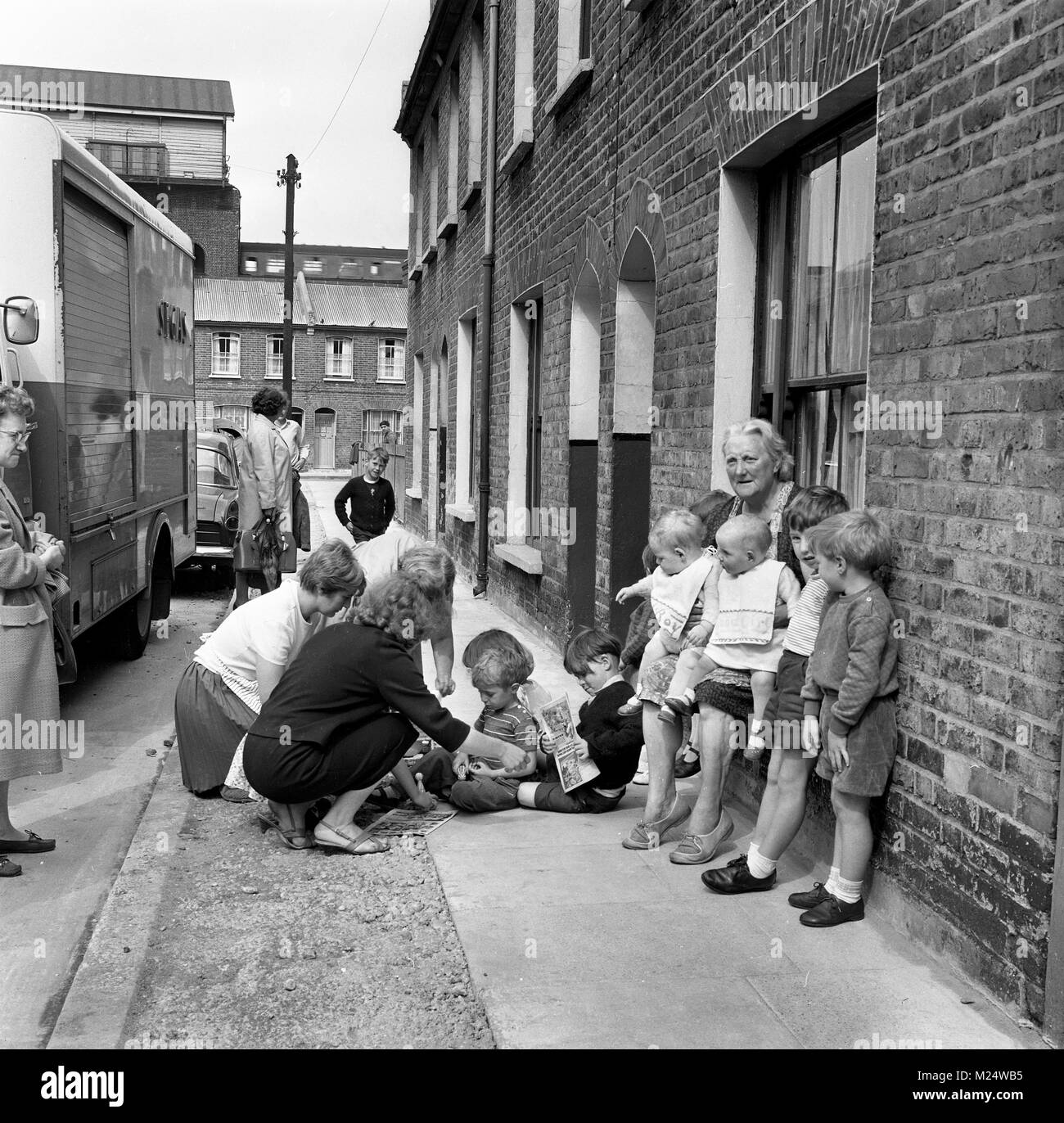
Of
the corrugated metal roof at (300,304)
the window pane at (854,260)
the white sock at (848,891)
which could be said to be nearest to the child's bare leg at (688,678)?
the white sock at (848,891)

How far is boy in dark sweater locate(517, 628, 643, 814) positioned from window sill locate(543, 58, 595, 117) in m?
4.92

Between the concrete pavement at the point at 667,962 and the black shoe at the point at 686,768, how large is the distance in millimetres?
765

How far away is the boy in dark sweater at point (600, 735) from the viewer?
18.3 feet

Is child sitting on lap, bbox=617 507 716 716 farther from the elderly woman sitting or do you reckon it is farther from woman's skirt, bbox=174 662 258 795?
woman's skirt, bbox=174 662 258 795

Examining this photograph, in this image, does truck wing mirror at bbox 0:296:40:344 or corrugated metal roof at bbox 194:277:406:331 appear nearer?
truck wing mirror at bbox 0:296:40:344

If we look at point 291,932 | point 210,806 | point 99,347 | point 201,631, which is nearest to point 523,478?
point 201,631

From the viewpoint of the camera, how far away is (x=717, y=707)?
4.89 metres

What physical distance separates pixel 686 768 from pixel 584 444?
3781 mm

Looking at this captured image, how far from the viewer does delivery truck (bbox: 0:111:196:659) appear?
706 centimetres

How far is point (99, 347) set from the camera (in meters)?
8.25

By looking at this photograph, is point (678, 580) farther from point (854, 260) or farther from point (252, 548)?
point (252, 548)

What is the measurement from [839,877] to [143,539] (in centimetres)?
696

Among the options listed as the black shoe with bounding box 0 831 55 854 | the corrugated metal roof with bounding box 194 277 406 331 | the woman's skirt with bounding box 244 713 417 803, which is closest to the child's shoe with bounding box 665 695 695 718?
the woman's skirt with bounding box 244 713 417 803

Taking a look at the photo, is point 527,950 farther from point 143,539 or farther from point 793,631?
point 143,539
